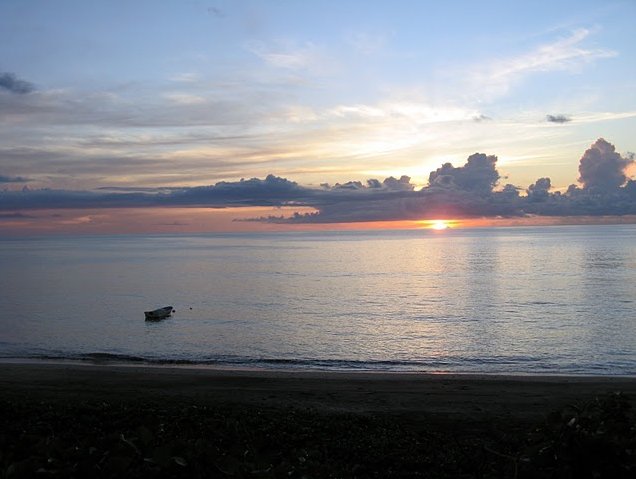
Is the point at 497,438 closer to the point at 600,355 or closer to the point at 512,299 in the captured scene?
the point at 600,355

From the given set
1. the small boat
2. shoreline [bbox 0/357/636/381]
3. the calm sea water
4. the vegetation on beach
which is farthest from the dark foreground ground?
the small boat

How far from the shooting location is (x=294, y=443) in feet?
39.2

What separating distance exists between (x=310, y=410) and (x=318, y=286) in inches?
2063

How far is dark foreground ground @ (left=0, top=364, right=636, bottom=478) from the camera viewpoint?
3.40 meters

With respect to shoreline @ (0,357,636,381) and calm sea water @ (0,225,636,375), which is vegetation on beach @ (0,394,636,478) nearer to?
shoreline @ (0,357,636,381)

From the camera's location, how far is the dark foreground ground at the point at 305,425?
134 inches

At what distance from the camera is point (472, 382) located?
20844mm

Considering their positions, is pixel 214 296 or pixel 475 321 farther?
pixel 214 296

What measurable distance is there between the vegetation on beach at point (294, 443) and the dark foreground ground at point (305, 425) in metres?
0.01

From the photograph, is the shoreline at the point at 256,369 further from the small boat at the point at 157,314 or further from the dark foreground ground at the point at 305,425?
the small boat at the point at 157,314

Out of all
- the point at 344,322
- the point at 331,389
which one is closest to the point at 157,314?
the point at 344,322

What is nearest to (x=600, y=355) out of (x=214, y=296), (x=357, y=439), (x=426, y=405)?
(x=426, y=405)

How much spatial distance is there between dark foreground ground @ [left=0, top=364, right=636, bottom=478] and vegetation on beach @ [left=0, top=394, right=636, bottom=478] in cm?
1

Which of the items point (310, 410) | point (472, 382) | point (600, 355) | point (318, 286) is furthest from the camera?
point (318, 286)
